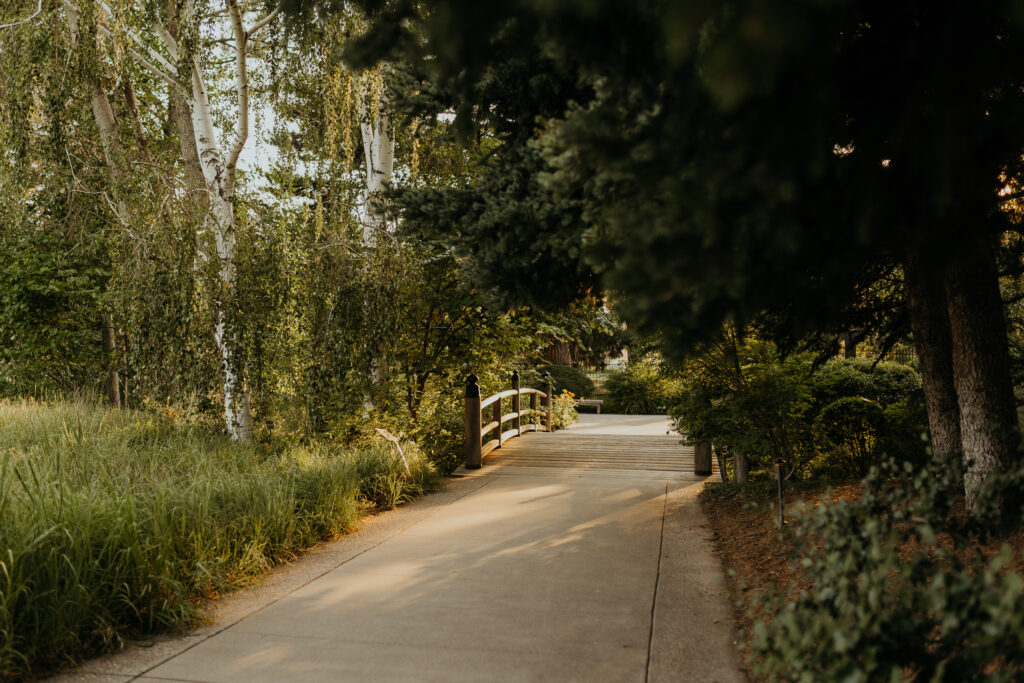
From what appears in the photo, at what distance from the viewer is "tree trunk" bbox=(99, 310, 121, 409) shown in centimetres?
1258

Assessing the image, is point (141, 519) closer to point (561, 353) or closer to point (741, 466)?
point (741, 466)

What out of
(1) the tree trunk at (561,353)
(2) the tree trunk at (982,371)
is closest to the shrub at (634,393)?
(1) the tree trunk at (561,353)

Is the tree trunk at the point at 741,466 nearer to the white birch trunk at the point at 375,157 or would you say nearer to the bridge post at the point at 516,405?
the white birch trunk at the point at 375,157

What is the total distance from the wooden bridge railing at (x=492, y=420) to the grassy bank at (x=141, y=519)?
173 cm

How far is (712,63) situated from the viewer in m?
1.63

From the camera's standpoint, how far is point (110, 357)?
41.3ft

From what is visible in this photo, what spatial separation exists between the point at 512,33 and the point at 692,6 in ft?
4.75

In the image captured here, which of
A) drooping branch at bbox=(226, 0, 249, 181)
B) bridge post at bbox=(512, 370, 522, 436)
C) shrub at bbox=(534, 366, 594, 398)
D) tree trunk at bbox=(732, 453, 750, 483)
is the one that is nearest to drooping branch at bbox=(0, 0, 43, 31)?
drooping branch at bbox=(226, 0, 249, 181)

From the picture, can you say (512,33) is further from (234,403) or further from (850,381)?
(850,381)

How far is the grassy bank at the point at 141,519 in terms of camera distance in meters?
4.00

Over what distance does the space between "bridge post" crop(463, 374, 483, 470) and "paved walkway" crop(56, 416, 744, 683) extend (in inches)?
99.6

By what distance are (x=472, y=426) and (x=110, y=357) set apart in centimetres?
694

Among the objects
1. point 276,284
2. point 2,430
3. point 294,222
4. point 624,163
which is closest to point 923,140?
point 624,163

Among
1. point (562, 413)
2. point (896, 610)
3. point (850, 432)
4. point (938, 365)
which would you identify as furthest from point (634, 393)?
point (896, 610)
